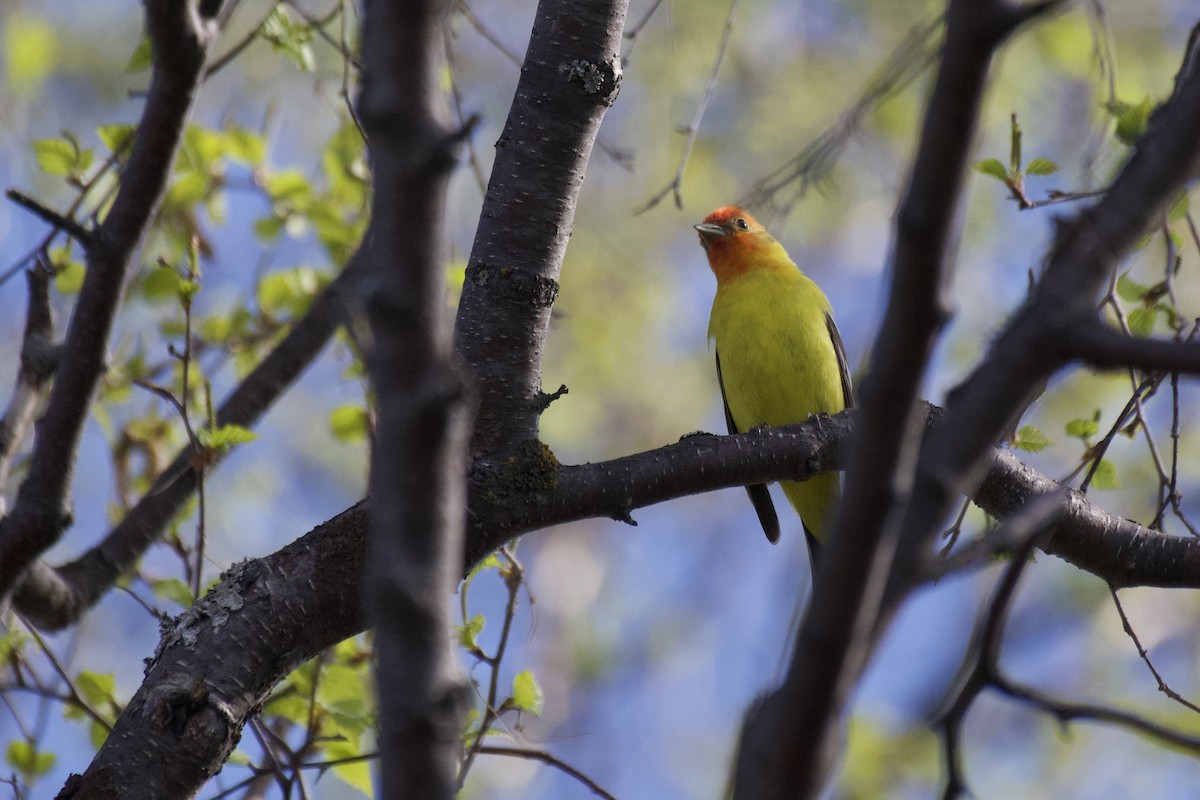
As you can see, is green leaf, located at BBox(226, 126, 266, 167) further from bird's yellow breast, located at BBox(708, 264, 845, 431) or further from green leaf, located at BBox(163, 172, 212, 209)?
bird's yellow breast, located at BBox(708, 264, 845, 431)

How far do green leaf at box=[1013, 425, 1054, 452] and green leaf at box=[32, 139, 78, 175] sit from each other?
9.49 ft

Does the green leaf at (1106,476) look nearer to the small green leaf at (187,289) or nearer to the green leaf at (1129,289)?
the green leaf at (1129,289)

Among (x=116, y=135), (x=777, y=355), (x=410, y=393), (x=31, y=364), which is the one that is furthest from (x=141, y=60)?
(x=777, y=355)

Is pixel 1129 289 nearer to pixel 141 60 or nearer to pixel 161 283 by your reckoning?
pixel 161 283

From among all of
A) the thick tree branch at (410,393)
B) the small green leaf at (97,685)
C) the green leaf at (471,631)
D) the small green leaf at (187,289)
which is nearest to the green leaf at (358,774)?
the green leaf at (471,631)

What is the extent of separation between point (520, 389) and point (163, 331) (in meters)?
1.79

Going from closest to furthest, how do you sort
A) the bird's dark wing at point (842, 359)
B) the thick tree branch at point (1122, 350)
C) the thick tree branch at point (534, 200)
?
the thick tree branch at point (1122, 350) → the thick tree branch at point (534, 200) → the bird's dark wing at point (842, 359)

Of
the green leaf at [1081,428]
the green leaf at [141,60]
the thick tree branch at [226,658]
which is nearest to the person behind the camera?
the thick tree branch at [226,658]

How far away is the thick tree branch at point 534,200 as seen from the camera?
2.68 meters

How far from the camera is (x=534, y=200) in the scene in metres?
2.73

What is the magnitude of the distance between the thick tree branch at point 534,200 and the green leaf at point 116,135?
141cm

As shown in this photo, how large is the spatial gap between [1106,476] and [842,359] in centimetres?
254

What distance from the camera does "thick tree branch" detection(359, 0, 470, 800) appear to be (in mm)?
1125

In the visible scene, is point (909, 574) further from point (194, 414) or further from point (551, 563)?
point (551, 563)
